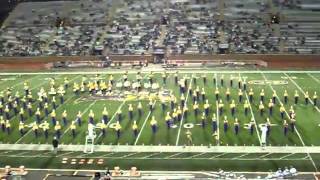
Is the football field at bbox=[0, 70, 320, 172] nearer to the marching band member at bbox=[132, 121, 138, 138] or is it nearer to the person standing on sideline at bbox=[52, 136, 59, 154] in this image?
the marching band member at bbox=[132, 121, 138, 138]

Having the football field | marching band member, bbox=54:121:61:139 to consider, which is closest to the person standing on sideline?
the football field

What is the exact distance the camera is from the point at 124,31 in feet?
140

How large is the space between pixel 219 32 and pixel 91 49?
10805mm

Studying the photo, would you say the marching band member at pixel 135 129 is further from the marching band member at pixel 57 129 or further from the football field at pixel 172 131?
the marching band member at pixel 57 129

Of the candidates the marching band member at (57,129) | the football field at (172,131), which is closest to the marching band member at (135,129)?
the football field at (172,131)

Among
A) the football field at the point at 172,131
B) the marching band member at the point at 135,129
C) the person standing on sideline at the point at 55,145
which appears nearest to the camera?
the football field at the point at 172,131

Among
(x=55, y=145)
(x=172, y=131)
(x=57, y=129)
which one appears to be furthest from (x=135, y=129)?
(x=55, y=145)

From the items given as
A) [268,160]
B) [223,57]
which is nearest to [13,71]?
[223,57]

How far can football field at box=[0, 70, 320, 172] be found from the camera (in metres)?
15.7

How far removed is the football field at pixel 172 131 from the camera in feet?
51.5

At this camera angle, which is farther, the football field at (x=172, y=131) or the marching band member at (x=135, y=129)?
the marching band member at (x=135, y=129)

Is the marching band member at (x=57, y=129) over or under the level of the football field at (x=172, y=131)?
over

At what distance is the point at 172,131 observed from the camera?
728 inches

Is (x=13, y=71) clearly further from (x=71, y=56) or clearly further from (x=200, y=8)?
(x=200, y=8)
